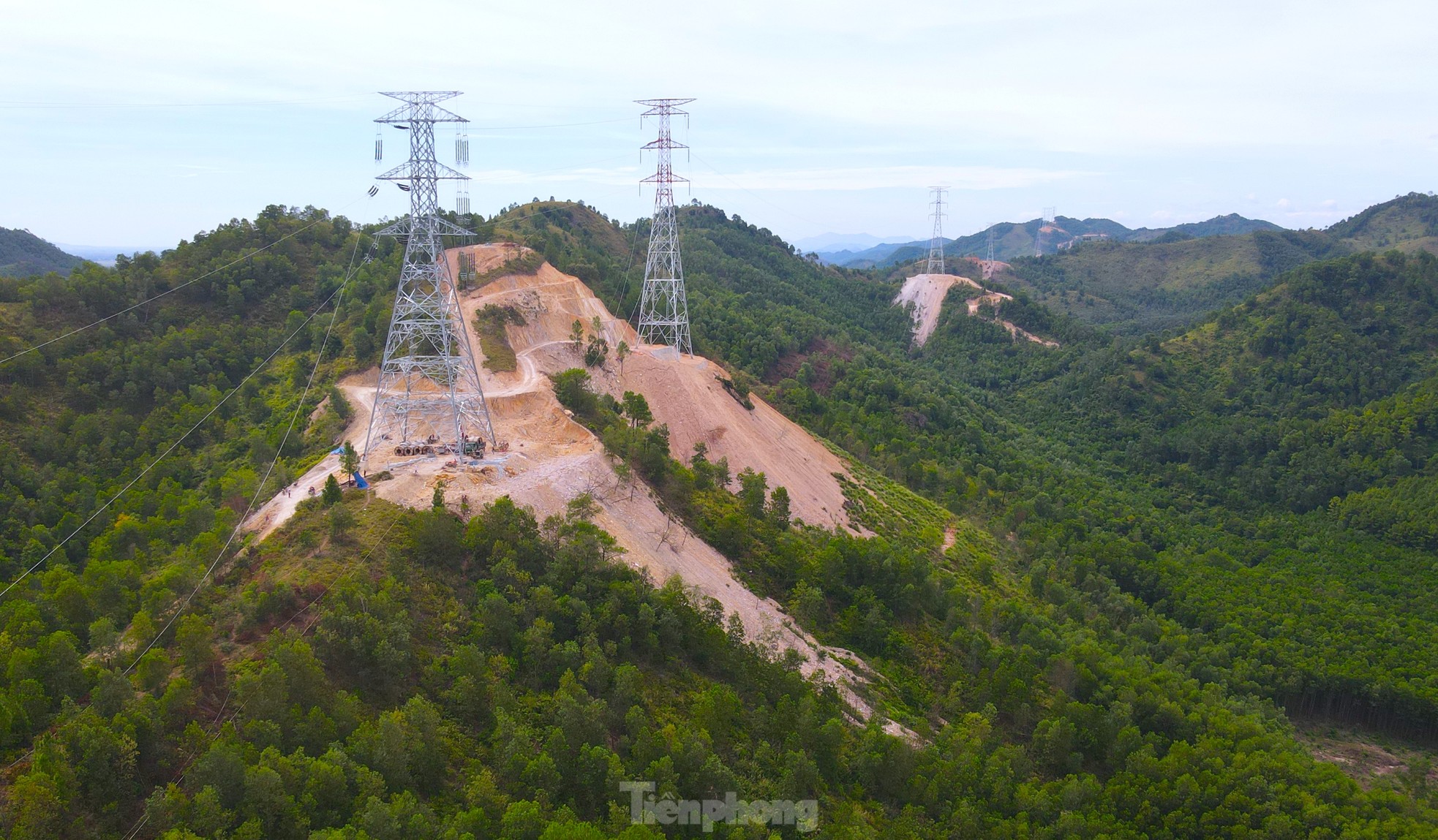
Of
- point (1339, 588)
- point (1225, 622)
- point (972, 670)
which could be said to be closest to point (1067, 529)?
point (1225, 622)

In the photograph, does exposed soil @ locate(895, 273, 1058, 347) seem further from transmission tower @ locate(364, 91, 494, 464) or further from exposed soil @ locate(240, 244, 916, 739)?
transmission tower @ locate(364, 91, 494, 464)

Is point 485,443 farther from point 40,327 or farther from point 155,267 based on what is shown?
point 155,267

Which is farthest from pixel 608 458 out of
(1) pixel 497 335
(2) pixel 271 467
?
(1) pixel 497 335

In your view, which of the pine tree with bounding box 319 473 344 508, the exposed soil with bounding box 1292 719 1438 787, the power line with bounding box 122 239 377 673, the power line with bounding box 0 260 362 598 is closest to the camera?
the power line with bounding box 122 239 377 673

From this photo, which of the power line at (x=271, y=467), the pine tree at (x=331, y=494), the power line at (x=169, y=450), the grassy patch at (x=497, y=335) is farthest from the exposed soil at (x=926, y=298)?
the pine tree at (x=331, y=494)

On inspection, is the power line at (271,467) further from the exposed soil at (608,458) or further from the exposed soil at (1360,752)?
the exposed soil at (1360,752)

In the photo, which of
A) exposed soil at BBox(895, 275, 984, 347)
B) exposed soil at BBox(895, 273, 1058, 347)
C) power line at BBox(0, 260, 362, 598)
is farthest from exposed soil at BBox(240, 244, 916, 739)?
exposed soil at BBox(895, 275, 984, 347)
